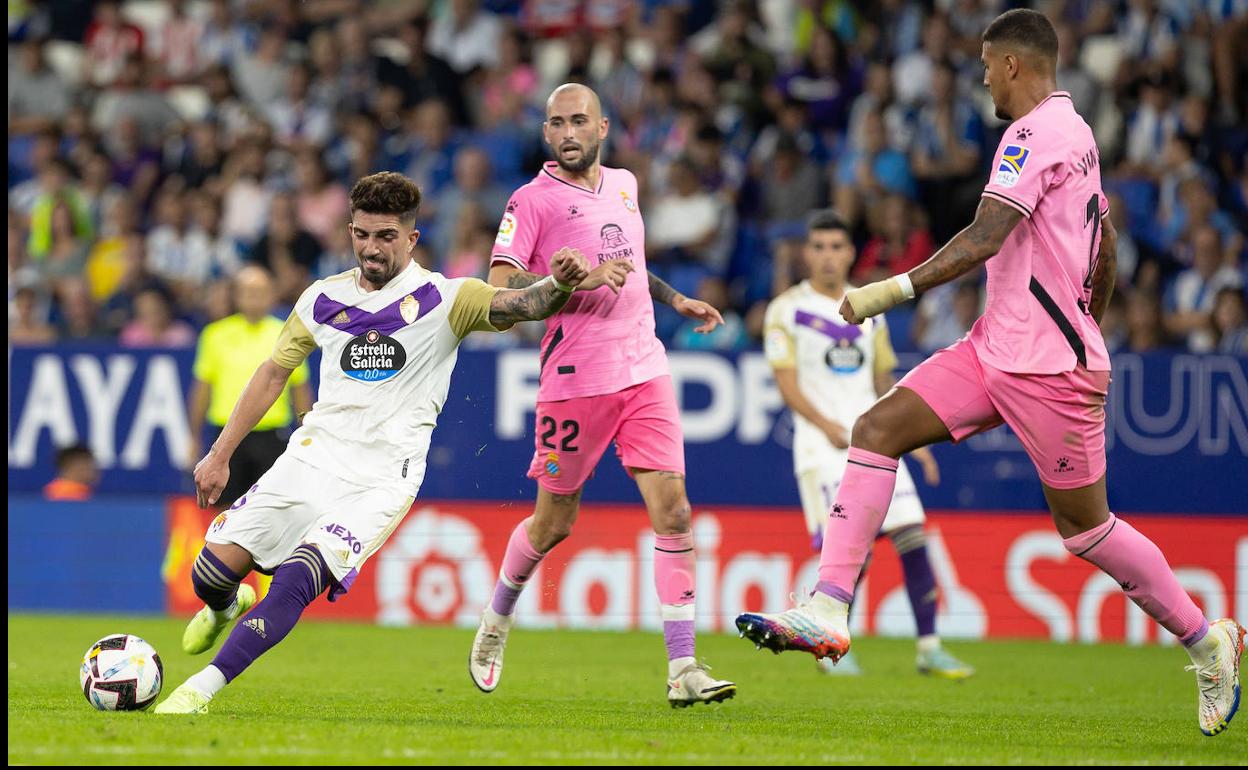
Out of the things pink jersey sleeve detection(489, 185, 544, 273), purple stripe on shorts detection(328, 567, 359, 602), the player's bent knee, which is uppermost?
pink jersey sleeve detection(489, 185, 544, 273)

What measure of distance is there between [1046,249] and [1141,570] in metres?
1.35

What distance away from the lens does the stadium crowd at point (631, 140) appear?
15.6 meters

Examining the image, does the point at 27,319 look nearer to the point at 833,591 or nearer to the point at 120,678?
the point at 120,678

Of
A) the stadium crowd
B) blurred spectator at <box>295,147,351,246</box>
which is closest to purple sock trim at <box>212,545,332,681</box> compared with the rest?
the stadium crowd

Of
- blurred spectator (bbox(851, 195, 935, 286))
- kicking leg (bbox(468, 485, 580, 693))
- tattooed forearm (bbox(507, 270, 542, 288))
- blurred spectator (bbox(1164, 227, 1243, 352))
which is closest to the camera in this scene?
tattooed forearm (bbox(507, 270, 542, 288))

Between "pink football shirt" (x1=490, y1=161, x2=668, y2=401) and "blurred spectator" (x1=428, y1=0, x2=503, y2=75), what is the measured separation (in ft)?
35.1

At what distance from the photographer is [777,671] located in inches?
438

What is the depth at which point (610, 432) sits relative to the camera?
8500 millimetres

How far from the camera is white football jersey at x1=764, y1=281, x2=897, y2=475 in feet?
37.0

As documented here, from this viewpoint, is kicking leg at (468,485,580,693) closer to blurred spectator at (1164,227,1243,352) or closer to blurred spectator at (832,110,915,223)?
blurred spectator at (1164,227,1243,352)

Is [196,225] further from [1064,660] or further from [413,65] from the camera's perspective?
[1064,660]

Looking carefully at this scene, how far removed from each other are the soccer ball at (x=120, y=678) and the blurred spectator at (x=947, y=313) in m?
8.52

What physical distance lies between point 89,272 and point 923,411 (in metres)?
12.8

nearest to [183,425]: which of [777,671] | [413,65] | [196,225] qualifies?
[196,225]
